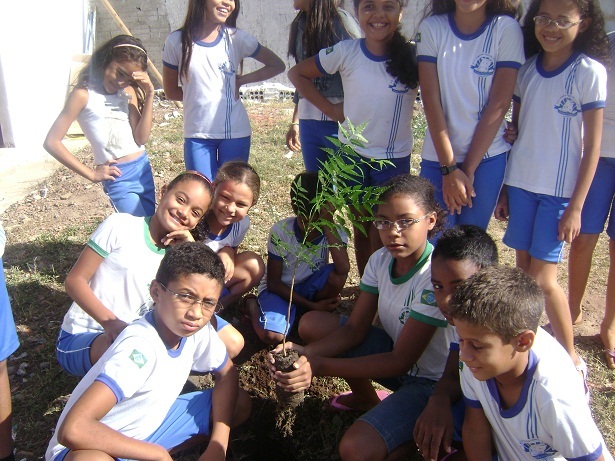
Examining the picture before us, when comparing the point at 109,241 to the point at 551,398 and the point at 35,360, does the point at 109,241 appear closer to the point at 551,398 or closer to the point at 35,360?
the point at 35,360

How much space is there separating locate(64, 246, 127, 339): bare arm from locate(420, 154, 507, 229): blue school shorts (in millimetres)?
1693

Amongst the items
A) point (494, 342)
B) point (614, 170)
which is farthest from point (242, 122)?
point (494, 342)

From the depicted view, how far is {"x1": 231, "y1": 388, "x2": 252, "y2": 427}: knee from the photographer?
2.66 m

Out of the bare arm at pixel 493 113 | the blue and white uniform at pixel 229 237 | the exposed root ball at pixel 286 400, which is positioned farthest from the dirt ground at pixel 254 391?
the bare arm at pixel 493 113

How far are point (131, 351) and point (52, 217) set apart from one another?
11.9 ft

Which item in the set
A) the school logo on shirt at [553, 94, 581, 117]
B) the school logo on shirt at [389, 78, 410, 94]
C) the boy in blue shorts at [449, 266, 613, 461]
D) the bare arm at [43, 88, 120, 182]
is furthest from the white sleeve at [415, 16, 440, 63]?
the bare arm at [43, 88, 120, 182]

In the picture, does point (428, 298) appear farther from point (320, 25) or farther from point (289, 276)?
point (320, 25)

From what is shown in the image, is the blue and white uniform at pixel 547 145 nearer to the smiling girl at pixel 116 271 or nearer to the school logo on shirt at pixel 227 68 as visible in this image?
the smiling girl at pixel 116 271

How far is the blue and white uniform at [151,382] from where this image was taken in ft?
6.86

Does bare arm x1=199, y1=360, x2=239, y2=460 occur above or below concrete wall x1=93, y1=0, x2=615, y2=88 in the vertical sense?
below

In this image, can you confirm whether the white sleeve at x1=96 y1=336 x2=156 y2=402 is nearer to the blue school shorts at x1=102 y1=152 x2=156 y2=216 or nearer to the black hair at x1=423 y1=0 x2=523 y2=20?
the blue school shorts at x1=102 y1=152 x2=156 y2=216

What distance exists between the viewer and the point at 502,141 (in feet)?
9.70

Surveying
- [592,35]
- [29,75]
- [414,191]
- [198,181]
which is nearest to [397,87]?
[414,191]

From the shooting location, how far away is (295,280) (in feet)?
11.5
